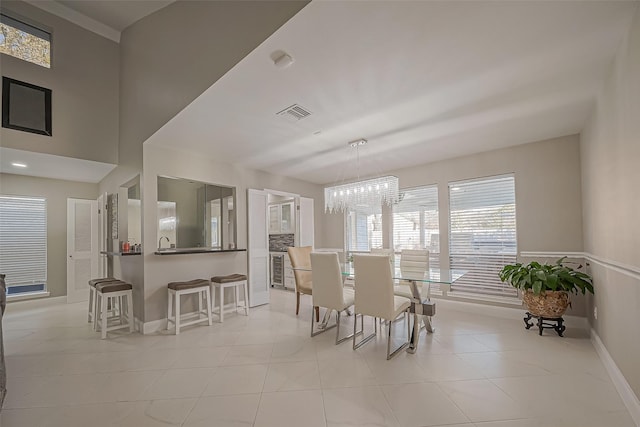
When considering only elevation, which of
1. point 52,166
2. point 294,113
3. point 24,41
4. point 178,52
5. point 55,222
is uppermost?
point 24,41

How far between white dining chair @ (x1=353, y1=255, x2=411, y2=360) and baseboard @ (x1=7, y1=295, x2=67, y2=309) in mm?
5718

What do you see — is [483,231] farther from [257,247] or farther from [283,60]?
[283,60]

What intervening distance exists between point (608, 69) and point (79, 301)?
8123 mm

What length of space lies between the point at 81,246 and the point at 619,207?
25.5 feet

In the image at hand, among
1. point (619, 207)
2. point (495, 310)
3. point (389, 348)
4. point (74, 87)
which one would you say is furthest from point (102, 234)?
point (619, 207)

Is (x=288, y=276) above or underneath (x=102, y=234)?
underneath

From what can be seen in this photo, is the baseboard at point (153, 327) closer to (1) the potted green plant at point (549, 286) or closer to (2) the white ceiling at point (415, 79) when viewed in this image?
(2) the white ceiling at point (415, 79)

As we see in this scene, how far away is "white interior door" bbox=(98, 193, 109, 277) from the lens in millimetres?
5227

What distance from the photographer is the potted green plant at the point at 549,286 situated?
3123 mm

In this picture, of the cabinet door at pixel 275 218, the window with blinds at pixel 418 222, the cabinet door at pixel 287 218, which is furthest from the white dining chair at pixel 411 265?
the cabinet door at pixel 275 218

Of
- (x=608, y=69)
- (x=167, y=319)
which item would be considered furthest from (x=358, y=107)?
(x=167, y=319)

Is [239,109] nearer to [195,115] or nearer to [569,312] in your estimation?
[195,115]

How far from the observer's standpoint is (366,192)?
4055 mm

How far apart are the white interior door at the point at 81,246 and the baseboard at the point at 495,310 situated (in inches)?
261
